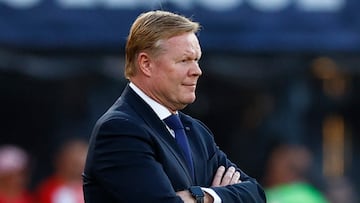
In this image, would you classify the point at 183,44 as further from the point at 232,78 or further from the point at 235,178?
the point at 232,78

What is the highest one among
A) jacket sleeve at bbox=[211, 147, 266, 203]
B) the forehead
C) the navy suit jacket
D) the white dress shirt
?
the forehead

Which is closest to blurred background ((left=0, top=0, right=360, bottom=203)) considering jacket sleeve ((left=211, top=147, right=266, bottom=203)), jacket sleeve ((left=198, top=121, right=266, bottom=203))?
jacket sleeve ((left=198, top=121, right=266, bottom=203))

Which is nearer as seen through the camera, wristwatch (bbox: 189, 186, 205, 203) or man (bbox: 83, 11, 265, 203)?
man (bbox: 83, 11, 265, 203)

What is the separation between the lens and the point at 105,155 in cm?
495

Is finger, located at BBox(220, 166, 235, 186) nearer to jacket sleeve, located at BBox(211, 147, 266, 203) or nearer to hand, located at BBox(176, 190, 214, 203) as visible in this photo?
jacket sleeve, located at BBox(211, 147, 266, 203)

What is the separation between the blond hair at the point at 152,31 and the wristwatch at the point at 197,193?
19.3 inches

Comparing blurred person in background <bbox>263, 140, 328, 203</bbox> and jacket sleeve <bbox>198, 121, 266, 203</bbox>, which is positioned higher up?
jacket sleeve <bbox>198, 121, 266, 203</bbox>

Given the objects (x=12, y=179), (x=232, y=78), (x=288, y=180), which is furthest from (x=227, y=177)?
(x=232, y=78)

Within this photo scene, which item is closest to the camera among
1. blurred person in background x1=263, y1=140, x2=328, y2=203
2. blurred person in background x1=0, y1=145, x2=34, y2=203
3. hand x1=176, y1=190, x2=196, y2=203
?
hand x1=176, y1=190, x2=196, y2=203

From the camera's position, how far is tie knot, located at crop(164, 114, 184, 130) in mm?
5191

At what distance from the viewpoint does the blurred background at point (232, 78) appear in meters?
11.2

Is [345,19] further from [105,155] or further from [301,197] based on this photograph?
[105,155]

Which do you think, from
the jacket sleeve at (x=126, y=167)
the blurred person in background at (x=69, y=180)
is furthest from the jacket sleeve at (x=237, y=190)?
the blurred person in background at (x=69, y=180)

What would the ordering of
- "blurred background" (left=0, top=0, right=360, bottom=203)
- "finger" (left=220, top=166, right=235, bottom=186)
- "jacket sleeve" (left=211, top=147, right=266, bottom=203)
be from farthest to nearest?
"blurred background" (left=0, top=0, right=360, bottom=203), "finger" (left=220, top=166, right=235, bottom=186), "jacket sleeve" (left=211, top=147, right=266, bottom=203)
